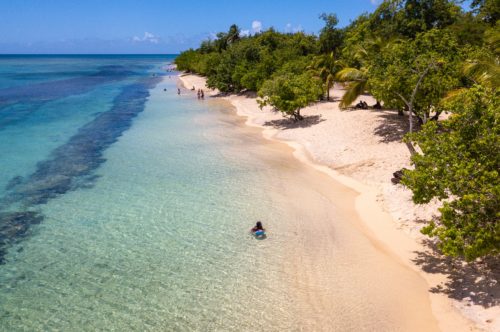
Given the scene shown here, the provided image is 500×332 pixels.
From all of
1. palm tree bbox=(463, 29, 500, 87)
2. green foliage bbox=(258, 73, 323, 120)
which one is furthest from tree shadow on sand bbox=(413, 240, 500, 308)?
green foliage bbox=(258, 73, 323, 120)

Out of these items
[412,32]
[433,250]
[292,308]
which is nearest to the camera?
[292,308]

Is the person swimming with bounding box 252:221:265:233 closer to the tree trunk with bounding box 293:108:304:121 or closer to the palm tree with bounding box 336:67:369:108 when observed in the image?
the palm tree with bounding box 336:67:369:108

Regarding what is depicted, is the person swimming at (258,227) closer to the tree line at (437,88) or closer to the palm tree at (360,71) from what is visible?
the tree line at (437,88)

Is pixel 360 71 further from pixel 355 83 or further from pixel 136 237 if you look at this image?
pixel 136 237

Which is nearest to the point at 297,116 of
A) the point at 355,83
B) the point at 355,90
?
the point at 355,90

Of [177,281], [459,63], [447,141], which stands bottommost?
[177,281]

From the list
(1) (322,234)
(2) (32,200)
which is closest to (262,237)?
(1) (322,234)

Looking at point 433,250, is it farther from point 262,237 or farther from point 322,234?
point 262,237
